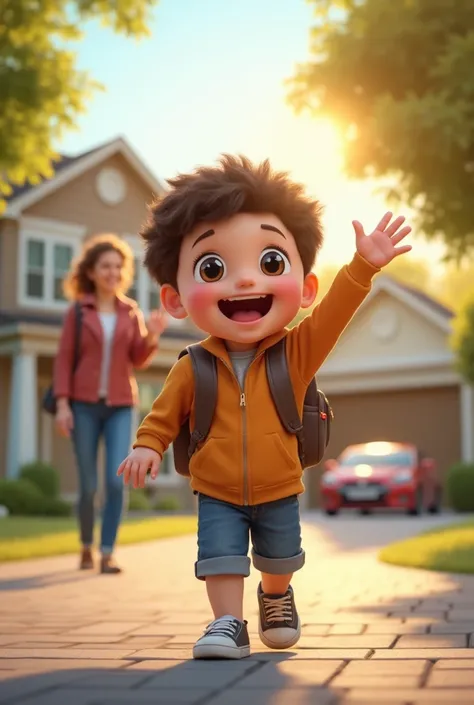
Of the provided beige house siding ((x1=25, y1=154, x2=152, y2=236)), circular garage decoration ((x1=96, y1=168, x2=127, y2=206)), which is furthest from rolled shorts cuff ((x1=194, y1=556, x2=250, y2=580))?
circular garage decoration ((x1=96, y1=168, x2=127, y2=206))

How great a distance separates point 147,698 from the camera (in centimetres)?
292

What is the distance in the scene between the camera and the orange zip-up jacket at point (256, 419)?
4.03 m

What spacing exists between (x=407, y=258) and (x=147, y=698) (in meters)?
89.1

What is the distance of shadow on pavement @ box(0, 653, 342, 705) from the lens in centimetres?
289

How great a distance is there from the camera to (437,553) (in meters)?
8.59

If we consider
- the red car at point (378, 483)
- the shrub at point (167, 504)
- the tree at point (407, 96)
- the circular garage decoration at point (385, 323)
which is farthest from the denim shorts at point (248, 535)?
the circular garage decoration at point (385, 323)

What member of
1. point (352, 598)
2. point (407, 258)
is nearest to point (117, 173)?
point (352, 598)

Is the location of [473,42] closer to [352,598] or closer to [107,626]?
[352,598]

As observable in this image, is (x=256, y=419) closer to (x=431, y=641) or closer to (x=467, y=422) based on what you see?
(x=431, y=641)

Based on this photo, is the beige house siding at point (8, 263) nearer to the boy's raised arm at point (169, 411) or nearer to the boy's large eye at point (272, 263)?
the boy's raised arm at point (169, 411)

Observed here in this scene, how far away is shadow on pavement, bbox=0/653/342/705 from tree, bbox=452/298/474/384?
62.9ft

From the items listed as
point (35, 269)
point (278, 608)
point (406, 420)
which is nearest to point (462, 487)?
point (406, 420)

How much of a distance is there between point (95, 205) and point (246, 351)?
21.3 meters

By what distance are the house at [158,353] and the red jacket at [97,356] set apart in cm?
1361
